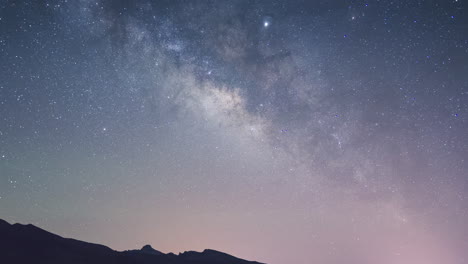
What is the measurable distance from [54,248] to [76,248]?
2.66 meters

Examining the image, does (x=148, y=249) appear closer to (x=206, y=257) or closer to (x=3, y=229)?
(x=206, y=257)

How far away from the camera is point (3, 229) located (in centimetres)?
3186

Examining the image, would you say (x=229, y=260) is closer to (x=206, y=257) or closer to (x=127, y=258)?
(x=206, y=257)

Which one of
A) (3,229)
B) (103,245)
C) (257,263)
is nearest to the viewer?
(3,229)

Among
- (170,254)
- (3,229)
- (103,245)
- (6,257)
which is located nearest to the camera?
(6,257)

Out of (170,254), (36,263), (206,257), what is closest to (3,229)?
(36,263)

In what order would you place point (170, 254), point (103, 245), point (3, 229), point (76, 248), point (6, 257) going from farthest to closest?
1. point (170, 254)
2. point (103, 245)
3. point (76, 248)
4. point (3, 229)
5. point (6, 257)

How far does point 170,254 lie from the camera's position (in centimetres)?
4709

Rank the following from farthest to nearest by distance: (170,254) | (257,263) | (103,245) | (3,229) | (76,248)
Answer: (257,263)
(170,254)
(103,245)
(76,248)
(3,229)

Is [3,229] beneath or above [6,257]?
above

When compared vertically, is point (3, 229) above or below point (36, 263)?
above

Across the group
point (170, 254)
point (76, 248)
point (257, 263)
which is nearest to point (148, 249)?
point (170, 254)

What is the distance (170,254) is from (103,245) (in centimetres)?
1145

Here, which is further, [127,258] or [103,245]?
[103,245]
